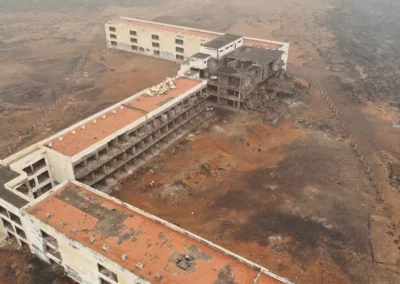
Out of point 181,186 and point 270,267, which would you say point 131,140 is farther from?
point 270,267

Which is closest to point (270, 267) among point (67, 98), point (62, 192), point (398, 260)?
point (398, 260)

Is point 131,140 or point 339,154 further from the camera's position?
point 339,154

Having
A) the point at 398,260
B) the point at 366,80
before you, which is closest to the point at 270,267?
the point at 398,260

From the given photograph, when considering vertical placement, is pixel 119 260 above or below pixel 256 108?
above

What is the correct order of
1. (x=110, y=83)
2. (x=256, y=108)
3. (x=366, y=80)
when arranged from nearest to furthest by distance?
(x=256, y=108) < (x=110, y=83) < (x=366, y=80)

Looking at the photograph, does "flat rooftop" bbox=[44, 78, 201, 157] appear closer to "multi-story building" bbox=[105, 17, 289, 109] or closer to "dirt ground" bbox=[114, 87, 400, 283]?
"dirt ground" bbox=[114, 87, 400, 283]

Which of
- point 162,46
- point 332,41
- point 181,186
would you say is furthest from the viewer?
point 332,41

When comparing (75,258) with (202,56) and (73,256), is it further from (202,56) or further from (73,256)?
(202,56)

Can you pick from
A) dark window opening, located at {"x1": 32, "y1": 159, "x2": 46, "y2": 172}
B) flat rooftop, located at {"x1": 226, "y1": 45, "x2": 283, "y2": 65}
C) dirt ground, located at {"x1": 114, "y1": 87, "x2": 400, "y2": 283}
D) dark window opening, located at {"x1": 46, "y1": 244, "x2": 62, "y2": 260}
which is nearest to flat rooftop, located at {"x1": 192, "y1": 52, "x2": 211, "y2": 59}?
flat rooftop, located at {"x1": 226, "y1": 45, "x2": 283, "y2": 65}
